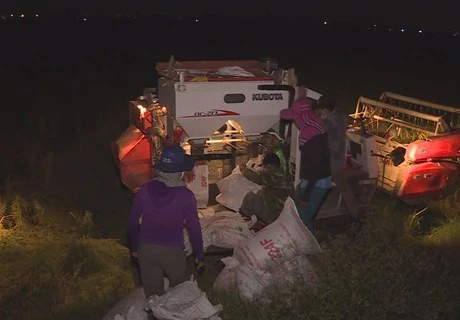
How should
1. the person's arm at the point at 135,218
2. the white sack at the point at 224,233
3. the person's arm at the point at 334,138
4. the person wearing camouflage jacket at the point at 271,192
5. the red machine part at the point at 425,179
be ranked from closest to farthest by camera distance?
the person's arm at the point at 135,218 < the white sack at the point at 224,233 < the person wearing camouflage jacket at the point at 271,192 < the person's arm at the point at 334,138 < the red machine part at the point at 425,179

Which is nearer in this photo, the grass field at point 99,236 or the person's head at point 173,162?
the grass field at point 99,236

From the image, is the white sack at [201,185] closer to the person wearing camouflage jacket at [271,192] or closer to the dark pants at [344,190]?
the person wearing camouflage jacket at [271,192]

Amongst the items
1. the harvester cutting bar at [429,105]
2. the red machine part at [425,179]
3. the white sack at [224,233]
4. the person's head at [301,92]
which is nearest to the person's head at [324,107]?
the person's head at [301,92]

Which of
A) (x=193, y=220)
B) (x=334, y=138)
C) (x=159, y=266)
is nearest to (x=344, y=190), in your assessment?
(x=334, y=138)

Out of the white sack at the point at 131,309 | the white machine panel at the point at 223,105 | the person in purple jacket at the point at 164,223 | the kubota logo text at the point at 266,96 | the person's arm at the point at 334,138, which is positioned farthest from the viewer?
the kubota logo text at the point at 266,96

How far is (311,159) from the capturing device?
645 cm

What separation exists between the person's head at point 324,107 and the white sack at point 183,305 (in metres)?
2.88

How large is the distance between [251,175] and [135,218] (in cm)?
298

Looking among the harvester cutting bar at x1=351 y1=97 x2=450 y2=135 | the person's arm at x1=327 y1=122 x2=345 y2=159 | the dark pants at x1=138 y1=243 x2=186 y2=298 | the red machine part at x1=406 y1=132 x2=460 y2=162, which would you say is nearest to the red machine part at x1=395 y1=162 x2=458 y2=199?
the red machine part at x1=406 y1=132 x2=460 y2=162

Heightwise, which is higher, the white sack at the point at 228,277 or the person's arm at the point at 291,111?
the person's arm at the point at 291,111

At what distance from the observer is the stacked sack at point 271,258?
4840mm

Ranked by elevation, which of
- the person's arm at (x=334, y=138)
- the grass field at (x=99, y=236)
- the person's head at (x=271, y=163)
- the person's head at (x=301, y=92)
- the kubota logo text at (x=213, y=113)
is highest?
the person's head at (x=301, y=92)

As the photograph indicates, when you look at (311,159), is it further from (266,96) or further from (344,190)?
(266,96)

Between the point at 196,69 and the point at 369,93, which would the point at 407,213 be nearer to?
the point at 196,69
